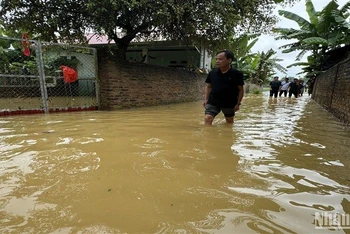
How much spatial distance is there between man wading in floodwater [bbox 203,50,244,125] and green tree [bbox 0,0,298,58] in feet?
10.8

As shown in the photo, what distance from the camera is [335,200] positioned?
71.4 inches

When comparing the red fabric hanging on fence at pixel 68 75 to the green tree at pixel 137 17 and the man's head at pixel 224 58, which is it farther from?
the man's head at pixel 224 58

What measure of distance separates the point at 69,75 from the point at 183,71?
721cm

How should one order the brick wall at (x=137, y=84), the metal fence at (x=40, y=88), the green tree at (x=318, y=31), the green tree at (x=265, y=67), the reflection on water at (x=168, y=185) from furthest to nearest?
the green tree at (x=265, y=67) < the green tree at (x=318, y=31) < the brick wall at (x=137, y=84) < the metal fence at (x=40, y=88) < the reflection on water at (x=168, y=185)

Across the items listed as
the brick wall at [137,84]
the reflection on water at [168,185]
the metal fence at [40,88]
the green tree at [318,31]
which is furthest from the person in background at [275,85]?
the reflection on water at [168,185]

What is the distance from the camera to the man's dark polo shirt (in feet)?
15.0

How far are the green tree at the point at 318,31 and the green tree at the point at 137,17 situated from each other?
2244 millimetres

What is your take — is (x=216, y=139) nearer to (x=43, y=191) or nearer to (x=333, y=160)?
(x=333, y=160)

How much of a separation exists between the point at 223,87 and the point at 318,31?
10617mm

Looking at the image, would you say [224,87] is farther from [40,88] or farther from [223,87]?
[40,88]

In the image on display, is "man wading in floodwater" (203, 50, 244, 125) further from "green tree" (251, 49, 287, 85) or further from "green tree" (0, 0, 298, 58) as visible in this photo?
"green tree" (251, 49, 287, 85)

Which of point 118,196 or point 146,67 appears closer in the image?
point 118,196

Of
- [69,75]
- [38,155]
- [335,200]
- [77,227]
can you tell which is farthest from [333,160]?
[69,75]

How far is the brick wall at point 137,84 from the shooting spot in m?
8.33
